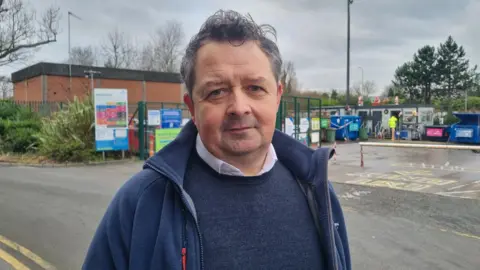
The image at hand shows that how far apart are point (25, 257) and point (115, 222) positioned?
3.95m

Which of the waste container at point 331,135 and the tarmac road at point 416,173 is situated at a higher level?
the waste container at point 331,135

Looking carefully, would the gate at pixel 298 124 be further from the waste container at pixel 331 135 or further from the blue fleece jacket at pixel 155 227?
the blue fleece jacket at pixel 155 227

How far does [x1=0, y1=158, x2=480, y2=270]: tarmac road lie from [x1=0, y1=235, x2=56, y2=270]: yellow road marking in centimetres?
1

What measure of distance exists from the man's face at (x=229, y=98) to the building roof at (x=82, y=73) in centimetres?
2720

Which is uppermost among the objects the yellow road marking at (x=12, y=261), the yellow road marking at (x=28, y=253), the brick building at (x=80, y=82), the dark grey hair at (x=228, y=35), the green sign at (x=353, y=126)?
the brick building at (x=80, y=82)

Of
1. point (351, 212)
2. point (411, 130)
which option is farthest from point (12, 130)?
point (411, 130)

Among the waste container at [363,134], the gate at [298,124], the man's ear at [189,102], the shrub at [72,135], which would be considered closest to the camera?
the man's ear at [189,102]

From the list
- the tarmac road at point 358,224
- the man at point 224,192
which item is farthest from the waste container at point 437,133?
the man at point 224,192

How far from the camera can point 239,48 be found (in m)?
1.41

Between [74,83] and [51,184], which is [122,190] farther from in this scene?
[74,83]

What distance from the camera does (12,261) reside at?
14.2ft

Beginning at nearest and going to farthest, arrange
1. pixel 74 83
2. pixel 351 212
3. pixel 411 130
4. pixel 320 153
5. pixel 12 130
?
pixel 320 153 → pixel 351 212 → pixel 12 130 → pixel 411 130 → pixel 74 83

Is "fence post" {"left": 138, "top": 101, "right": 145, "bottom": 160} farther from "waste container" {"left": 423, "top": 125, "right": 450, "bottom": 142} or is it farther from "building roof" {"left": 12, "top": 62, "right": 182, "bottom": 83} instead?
"waste container" {"left": 423, "top": 125, "right": 450, "bottom": 142}

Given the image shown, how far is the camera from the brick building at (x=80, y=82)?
26.8m
